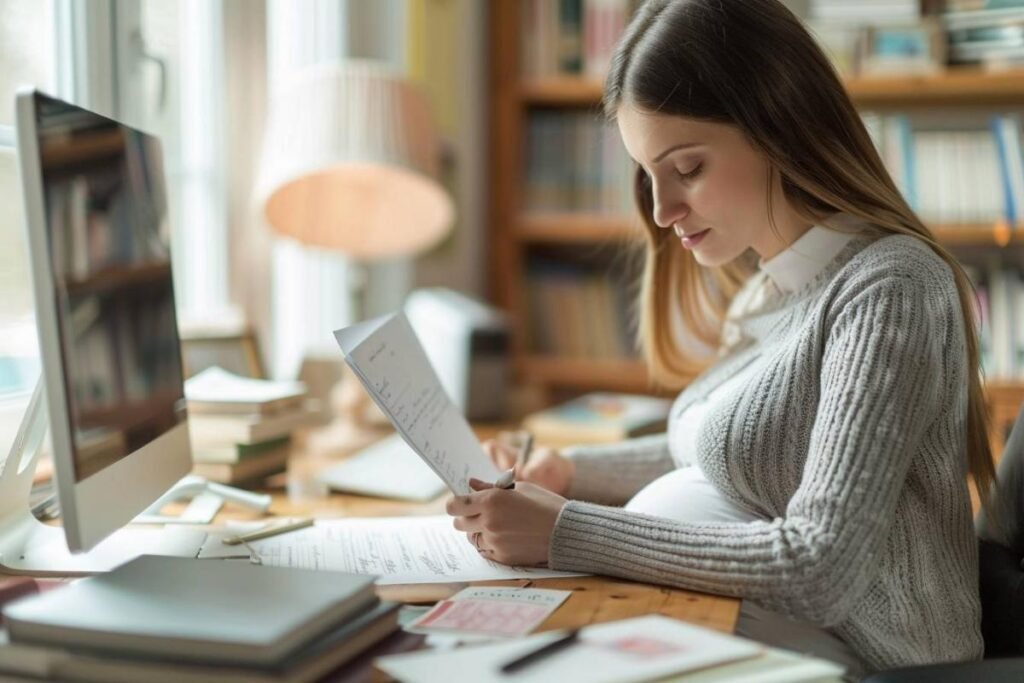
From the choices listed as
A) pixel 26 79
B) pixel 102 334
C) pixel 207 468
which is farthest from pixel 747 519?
pixel 26 79

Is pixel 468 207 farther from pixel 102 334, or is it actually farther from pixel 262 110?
pixel 102 334

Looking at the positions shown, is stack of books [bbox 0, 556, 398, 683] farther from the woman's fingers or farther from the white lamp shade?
the white lamp shade

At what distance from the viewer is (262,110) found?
2.08 m

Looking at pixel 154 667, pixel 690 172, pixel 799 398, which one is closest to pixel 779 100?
pixel 690 172

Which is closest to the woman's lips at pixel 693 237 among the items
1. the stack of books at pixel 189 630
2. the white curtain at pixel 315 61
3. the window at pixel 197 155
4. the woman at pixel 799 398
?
the woman at pixel 799 398

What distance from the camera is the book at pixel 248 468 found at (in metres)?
1.41

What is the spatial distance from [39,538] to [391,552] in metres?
0.36

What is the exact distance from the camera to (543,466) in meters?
1.34

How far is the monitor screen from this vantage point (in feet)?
2.67

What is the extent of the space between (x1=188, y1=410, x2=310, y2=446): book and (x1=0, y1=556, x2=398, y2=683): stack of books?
64cm

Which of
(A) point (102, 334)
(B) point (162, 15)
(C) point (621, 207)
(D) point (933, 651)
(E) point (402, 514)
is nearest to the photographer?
(A) point (102, 334)

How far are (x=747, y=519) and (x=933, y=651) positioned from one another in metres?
0.20

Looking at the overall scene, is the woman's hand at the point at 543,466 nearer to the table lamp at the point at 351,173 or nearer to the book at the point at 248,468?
the book at the point at 248,468

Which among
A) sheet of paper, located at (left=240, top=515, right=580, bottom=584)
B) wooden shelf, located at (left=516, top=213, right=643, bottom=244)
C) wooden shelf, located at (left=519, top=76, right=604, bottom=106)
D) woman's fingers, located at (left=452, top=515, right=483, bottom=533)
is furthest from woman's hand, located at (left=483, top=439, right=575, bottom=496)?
wooden shelf, located at (left=519, top=76, right=604, bottom=106)
